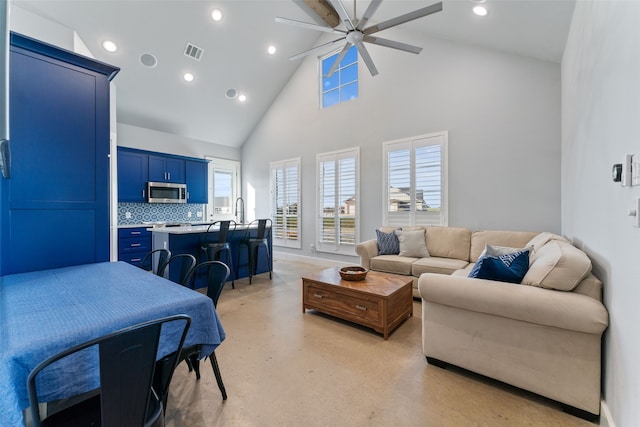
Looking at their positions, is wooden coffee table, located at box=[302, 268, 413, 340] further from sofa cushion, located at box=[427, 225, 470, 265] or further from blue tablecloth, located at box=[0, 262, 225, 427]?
blue tablecloth, located at box=[0, 262, 225, 427]

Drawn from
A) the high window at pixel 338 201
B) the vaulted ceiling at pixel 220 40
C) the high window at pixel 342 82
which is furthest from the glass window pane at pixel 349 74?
the high window at pixel 338 201

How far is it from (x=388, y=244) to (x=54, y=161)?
3883mm

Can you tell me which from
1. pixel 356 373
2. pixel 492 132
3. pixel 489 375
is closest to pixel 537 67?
pixel 492 132

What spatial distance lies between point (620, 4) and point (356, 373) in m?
2.67

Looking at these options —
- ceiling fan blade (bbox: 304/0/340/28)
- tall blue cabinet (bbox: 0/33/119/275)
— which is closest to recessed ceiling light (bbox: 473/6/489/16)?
ceiling fan blade (bbox: 304/0/340/28)

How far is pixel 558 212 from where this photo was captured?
11.7 feet

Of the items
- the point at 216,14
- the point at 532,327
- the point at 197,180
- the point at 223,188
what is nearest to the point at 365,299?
the point at 532,327

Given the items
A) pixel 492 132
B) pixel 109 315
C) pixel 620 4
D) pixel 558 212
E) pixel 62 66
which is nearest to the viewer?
pixel 109 315

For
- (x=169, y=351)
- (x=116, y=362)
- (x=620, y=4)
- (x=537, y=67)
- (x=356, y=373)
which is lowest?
(x=356, y=373)

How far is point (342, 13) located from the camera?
2738 millimetres

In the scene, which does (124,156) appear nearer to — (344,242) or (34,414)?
(344,242)

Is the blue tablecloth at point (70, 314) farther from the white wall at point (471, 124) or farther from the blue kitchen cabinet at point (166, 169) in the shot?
the blue kitchen cabinet at point (166, 169)

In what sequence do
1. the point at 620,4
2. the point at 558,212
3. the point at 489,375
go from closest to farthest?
1. the point at 620,4
2. the point at 489,375
3. the point at 558,212

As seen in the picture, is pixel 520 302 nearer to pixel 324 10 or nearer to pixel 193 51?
pixel 324 10
